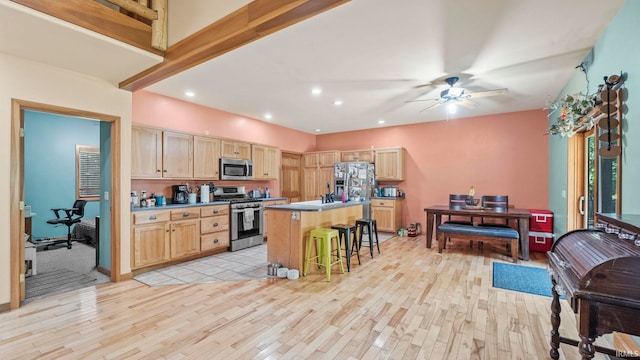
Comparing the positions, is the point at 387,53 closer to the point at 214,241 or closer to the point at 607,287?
the point at 607,287

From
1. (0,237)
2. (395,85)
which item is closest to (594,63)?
(395,85)

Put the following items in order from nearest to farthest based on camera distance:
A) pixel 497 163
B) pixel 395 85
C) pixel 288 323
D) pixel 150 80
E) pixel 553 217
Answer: pixel 288 323 → pixel 150 80 → pixel 395 85 → pixel 553 217 → pixel 497 163

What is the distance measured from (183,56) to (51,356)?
2790 millimetres

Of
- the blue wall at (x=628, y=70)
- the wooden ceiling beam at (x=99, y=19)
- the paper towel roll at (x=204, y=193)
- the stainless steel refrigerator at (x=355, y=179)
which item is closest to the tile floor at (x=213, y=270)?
the paper towel roll at (x=204, y=193)

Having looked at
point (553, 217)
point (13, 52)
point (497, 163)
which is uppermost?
point (13, 52)

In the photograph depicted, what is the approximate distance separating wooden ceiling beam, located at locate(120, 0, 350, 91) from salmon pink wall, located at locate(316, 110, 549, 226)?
17.0ft

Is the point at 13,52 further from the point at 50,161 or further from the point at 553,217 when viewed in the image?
the point at 553,217

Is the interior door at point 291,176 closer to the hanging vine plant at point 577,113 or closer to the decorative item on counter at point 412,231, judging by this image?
the decorative item on counter at point 412,231

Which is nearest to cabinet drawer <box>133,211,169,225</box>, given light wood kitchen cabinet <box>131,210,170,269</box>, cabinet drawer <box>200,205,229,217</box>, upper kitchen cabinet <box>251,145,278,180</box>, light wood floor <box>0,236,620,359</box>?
light wood kitchen cabinet <box>131,210,170,269</box>

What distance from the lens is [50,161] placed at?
5875 millimetres

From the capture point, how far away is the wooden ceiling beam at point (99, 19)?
2299mm

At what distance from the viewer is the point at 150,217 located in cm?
389

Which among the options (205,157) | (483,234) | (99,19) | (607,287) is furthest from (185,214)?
(483,234)

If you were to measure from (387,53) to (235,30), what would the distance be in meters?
1.63
